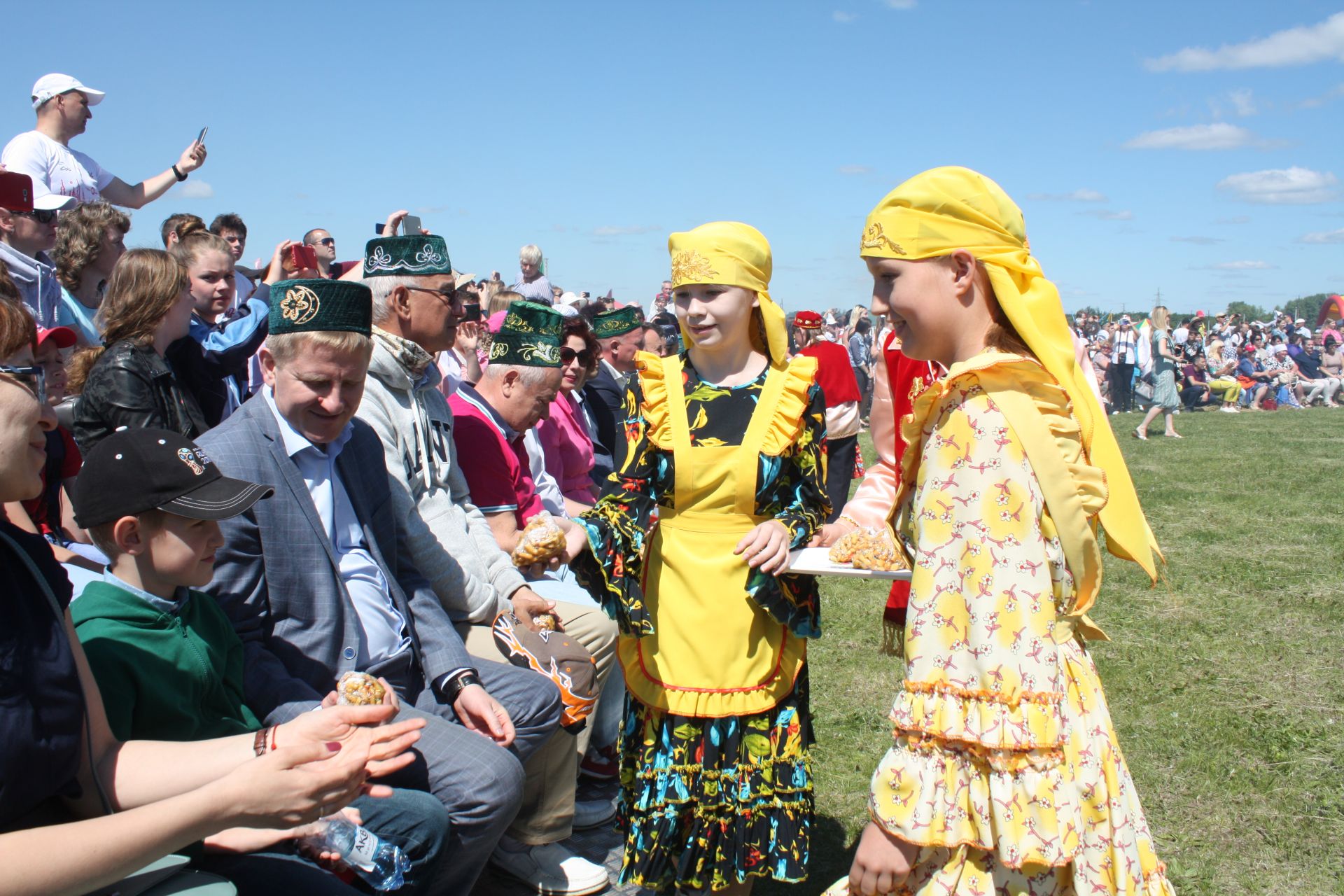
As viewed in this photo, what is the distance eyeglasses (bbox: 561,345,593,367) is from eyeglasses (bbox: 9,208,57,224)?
2666 mm

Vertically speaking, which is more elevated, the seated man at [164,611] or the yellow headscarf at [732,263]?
the yellow headscarf at [732,263]

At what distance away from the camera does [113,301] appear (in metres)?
4.23

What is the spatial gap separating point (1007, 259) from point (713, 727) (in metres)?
1.85

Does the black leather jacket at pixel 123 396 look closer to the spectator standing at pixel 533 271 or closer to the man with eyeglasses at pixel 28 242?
the man with eyeglasses at pixel 28 242

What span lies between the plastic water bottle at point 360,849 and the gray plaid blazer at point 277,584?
0.40 m

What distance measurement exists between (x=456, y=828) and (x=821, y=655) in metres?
3.50

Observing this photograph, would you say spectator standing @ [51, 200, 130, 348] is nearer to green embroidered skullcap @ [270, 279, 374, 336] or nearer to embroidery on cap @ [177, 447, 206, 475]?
green embroidered skullcap @ [270, 279, 374, 336]

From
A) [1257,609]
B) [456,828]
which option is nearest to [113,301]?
[456,828]

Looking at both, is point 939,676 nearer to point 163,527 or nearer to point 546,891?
point 163,527

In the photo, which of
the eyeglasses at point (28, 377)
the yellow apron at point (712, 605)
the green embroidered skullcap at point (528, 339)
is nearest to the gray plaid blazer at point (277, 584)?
the eyeglasses at point (28, 377)

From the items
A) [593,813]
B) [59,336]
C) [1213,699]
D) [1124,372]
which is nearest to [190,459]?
[59,336]

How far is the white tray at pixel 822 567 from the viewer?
Answer: 2.87 m

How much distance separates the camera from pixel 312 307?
3037 millimetres

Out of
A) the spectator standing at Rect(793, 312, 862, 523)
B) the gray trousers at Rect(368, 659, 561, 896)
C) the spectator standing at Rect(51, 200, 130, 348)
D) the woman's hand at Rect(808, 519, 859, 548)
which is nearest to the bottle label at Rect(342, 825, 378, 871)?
the gray trousers at Rect(368, 659, 561, 896)
